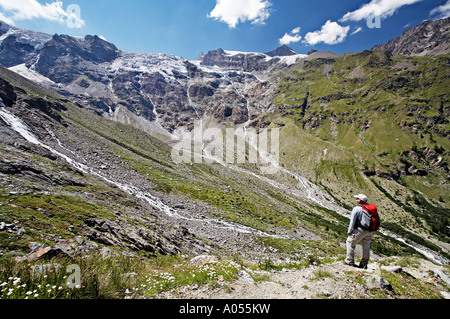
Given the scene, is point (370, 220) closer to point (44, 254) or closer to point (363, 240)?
point (363, 240)

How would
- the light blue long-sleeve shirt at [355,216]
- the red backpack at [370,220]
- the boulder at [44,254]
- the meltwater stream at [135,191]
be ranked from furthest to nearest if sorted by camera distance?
the meltwater stream at [135,191] < the light blue long-sleeve shirt at [355,216] < the red backpack at [370,220] < the boulder at [44,254]

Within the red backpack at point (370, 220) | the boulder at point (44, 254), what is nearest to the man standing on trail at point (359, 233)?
the red backpack at point (370, 220)

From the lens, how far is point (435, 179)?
576 feet

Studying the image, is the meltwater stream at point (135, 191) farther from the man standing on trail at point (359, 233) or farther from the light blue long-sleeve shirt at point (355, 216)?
the light blue long-sleeve shirt at point (355, 216)

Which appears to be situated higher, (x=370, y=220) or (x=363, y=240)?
(x=370, y=220)

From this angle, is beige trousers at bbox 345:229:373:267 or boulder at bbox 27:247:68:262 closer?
boulder at bbox 27:247:68:262

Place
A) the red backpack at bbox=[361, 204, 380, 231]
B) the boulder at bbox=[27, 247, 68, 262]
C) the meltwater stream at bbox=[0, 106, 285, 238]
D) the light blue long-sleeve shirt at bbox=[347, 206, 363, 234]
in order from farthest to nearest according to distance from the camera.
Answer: the meltwater stream at bbox=[0, 106, 285, 238]
the light blue long-sleeve shirt at bbox=[347, 206, 363, 234]
the red backpack at bbox=[361, 204, 380, 231]
the boulder at bbox=[27, 247, 68, 262]

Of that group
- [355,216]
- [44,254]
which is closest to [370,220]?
[355,216]

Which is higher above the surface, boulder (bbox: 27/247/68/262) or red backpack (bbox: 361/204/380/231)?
red backpack (bbox: 361/204/380/231)

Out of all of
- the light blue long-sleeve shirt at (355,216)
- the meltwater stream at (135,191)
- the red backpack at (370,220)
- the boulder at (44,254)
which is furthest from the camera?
the meltwater stream at (135,191)

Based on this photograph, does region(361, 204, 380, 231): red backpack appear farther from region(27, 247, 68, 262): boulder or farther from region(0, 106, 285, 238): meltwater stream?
region(0, 106, 285, 238): meltwater stream

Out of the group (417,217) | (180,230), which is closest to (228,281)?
(180,230)

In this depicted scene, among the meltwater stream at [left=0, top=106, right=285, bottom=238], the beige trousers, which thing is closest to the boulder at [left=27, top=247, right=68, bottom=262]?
the beige trousers

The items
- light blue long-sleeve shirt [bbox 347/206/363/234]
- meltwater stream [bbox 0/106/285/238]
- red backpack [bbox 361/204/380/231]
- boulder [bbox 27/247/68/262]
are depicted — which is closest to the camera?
boulder [bbox 27/247/68/262]
